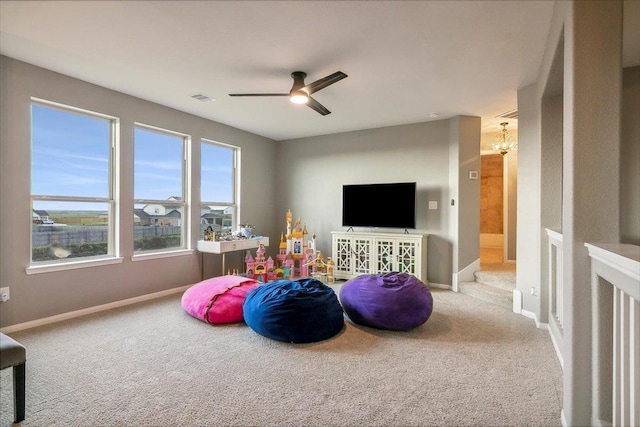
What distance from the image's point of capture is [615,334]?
4.96ft

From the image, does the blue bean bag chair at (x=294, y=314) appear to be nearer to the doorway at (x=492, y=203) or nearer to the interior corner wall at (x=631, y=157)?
the interior corner wall at (x=631, y=157)

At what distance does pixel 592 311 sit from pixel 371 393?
4.30ft

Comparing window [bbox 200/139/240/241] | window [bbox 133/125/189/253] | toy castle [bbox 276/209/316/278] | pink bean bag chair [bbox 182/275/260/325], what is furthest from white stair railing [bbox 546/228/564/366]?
window [bbox 133/125/189/253]

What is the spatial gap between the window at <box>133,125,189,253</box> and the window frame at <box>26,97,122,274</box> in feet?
0.84

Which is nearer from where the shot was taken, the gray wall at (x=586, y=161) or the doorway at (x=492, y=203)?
the gray wall at (x=586, y=161)

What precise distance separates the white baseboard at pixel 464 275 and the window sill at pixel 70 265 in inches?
180

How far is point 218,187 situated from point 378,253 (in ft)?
9.51

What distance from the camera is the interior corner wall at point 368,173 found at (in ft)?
16.5

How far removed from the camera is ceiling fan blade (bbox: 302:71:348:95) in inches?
115

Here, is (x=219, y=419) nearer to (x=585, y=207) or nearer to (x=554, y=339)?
(x=585, y=207)

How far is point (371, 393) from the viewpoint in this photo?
205 cm

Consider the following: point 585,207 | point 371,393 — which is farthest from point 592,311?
point 371,393

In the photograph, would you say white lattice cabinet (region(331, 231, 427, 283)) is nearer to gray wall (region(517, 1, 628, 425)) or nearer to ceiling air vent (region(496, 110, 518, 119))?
ceiling air vent (region(496, 110, 518, 119))

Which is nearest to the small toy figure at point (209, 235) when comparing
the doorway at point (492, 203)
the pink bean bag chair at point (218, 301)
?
the pink bean bag chair at point (218, 301)
